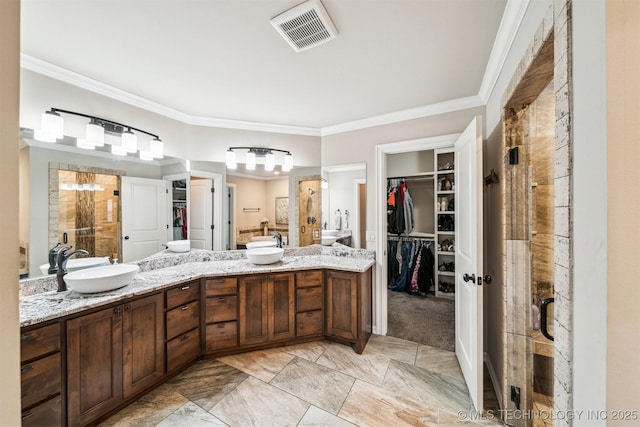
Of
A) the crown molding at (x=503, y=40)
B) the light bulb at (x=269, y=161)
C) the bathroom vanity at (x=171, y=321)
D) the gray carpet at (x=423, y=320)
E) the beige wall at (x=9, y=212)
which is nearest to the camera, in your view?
the beige wall at (x=9, y=212)

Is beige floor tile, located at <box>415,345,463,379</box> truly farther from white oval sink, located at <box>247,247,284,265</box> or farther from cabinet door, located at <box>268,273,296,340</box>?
white oval sink, located at <box>247,247,284,265</box>

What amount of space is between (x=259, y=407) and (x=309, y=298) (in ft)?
3.27

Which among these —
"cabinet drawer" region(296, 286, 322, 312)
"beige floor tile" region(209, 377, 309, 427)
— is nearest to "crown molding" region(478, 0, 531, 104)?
"cabinet drawer" region(296, 286, 322, 312)

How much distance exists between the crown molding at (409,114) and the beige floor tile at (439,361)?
2.38 m

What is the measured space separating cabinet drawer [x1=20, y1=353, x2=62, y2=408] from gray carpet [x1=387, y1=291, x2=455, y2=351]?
2.71 m

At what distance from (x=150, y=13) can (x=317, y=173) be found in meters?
2.06

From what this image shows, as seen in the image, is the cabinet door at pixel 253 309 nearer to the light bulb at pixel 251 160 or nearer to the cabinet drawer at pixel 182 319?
the cabinet drawer at pixel 182 319

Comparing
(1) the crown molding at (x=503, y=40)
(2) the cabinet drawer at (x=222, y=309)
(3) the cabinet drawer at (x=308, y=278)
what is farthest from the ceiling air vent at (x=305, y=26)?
(2) the cabinet drawer at (x=222, y=309)

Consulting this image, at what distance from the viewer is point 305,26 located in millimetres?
1407

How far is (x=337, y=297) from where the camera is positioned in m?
2.49

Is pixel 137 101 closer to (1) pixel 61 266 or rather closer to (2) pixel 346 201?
(1) pixel 61 266

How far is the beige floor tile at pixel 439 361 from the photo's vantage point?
→ 6.88 feet

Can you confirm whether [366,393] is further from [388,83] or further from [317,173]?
[388,83]
